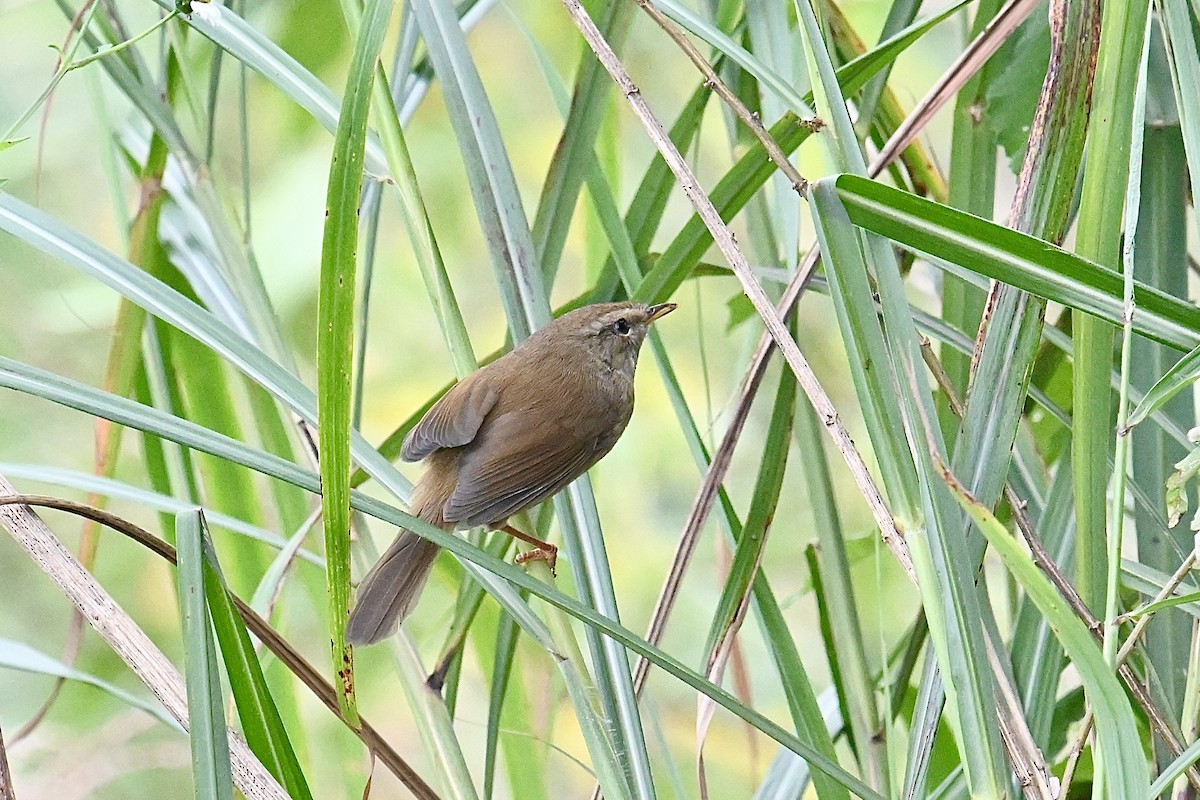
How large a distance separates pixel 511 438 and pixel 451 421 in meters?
0.08

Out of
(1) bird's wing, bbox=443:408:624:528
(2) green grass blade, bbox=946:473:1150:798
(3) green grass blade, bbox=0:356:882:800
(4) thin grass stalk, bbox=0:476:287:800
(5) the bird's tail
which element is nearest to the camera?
(2) green grass blade, bbox=946:473:1150:798

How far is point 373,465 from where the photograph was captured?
1.03 metres

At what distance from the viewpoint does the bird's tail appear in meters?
1.18

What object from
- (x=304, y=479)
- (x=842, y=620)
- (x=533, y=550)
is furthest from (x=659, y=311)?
(x=304, y=479)

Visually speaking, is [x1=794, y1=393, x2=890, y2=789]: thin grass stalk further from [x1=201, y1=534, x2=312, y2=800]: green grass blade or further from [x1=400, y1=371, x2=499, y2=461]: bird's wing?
[x1=201, y1=534, x2=312, y2=800]: green grass blade

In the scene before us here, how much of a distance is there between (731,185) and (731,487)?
71.3 inches

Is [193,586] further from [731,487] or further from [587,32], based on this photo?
[731,487]

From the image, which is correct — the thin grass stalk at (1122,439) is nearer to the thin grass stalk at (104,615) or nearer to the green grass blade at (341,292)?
the green grass blade at (341,292)

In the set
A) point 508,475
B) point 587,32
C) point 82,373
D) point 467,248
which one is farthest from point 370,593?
point 82,373

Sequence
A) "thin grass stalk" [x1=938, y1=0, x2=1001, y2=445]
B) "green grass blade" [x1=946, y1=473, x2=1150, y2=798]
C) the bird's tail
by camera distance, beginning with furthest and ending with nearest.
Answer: the bird's tail, "thin grass stalk" [x1=938, y1=0, x2=1001, y2=445], "green grass blade" [x1=946, y1=473, x2=1150, y2=798]

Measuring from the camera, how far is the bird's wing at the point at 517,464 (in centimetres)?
131

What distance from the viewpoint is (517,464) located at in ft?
4.41

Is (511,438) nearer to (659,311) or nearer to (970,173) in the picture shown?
(659,311)

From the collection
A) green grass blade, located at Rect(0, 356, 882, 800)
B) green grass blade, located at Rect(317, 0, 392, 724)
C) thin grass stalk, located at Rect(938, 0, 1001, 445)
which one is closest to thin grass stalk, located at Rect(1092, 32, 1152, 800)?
green grass blade, located at Rect(0, 356, 882, 800)
